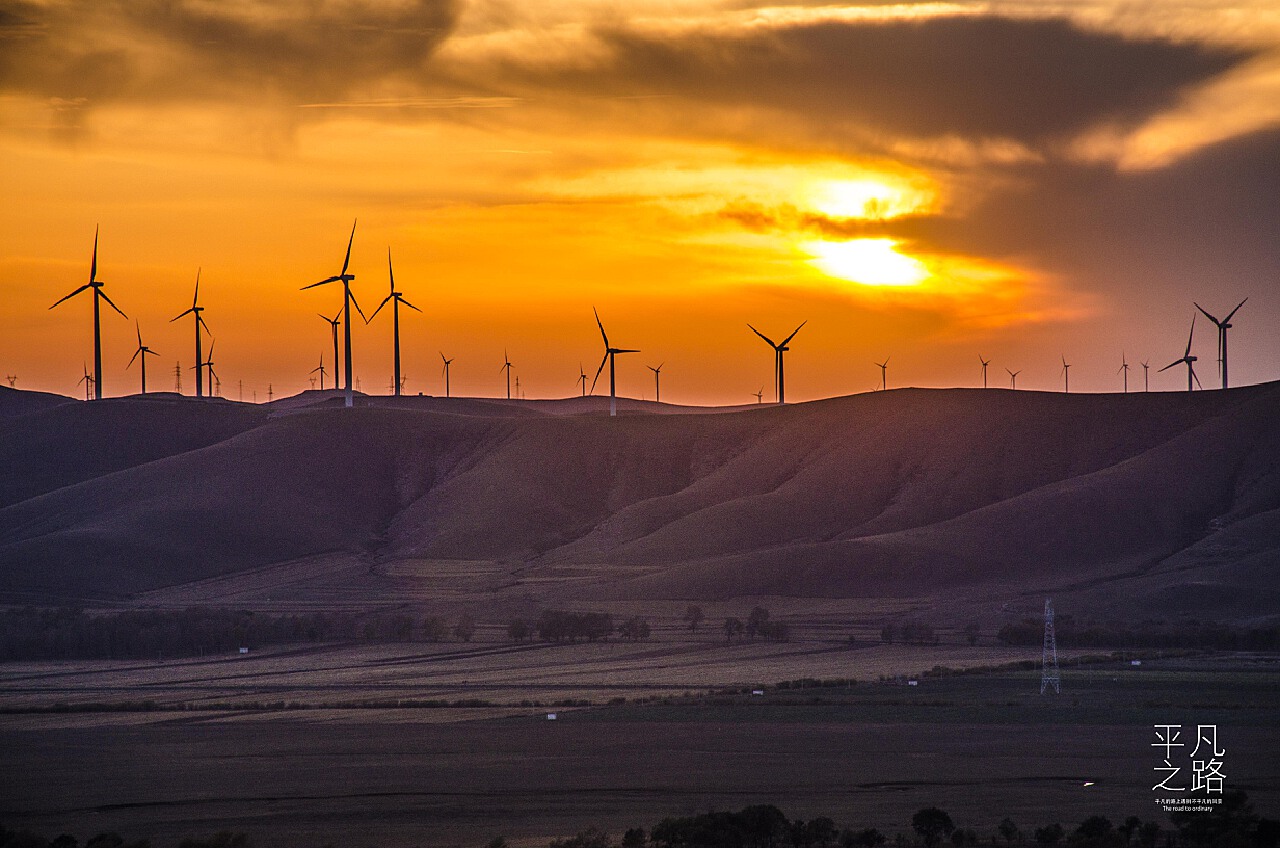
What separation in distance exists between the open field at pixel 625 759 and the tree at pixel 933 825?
5.29 ft

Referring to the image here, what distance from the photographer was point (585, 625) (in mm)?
144875

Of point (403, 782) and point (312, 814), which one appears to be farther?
point (403, 782)

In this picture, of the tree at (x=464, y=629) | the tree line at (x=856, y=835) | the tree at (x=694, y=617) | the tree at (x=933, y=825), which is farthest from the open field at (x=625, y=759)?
the tree at (x=694, y=617)

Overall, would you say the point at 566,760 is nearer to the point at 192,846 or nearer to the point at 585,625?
the point at 192,846

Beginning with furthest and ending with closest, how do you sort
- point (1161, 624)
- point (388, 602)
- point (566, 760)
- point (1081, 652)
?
point (388, 602), point (1161, 624), point (1081, 652), point (566, 760)

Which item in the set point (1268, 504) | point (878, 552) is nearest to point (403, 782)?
point (878, 552)

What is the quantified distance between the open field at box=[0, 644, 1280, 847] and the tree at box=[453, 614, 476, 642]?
129 feet

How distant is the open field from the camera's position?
62469mm

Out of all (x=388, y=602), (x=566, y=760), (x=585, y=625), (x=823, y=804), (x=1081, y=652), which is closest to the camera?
(x=823, y=804)

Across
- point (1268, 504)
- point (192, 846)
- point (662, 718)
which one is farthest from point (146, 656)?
point (1268, 504)

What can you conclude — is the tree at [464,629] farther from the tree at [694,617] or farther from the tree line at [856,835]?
the tree line at [856,835]

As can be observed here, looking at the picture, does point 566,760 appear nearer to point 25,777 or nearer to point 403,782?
point 403,782

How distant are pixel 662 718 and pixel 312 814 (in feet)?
88.3

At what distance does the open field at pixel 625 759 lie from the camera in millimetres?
62469
